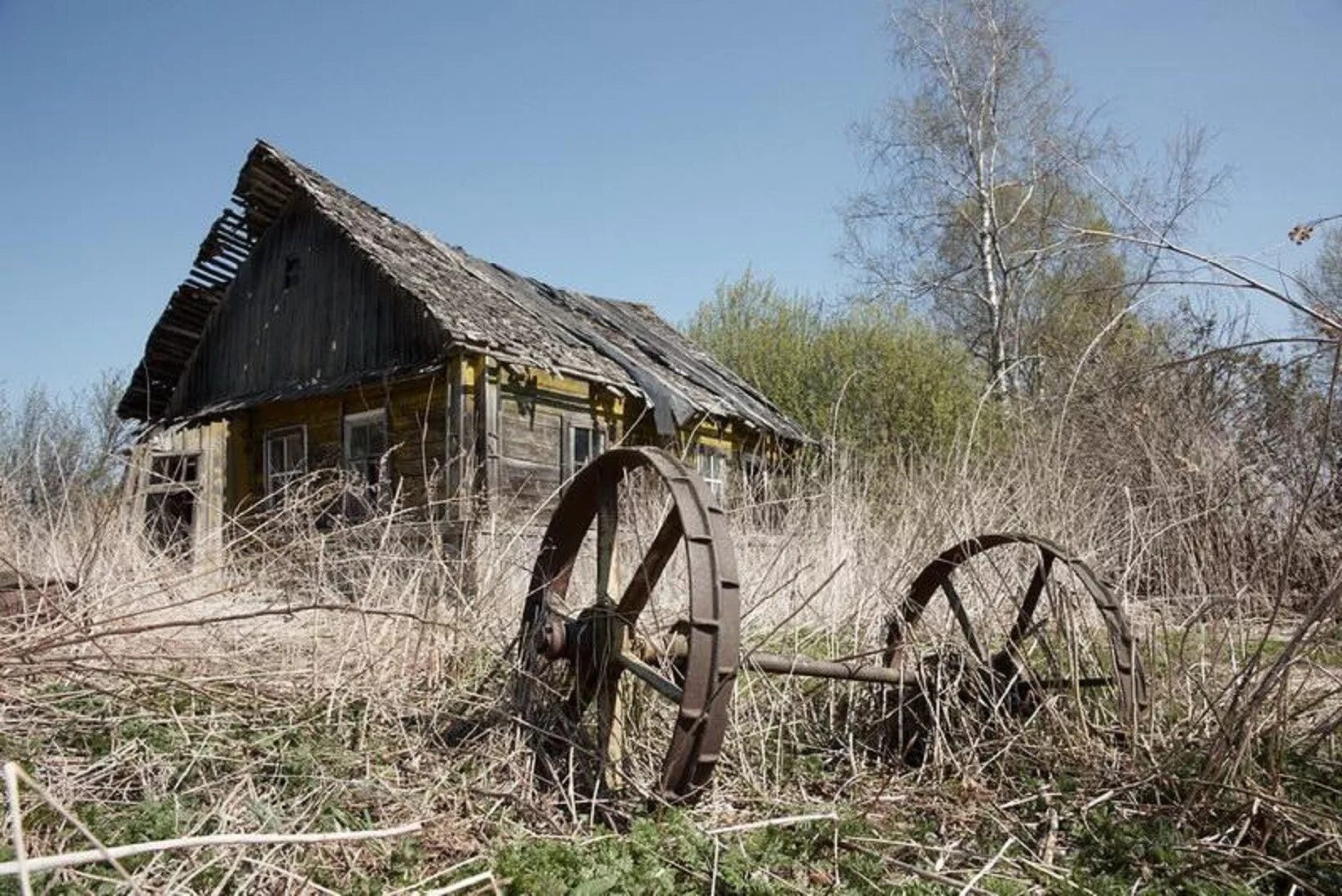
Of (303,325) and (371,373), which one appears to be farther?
(303,325)

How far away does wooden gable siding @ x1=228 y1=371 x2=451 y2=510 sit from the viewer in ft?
37.3

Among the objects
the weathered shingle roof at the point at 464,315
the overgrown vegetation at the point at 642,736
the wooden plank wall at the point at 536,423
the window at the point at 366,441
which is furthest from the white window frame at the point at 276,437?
the overgrown vegetation at the point at 642,736

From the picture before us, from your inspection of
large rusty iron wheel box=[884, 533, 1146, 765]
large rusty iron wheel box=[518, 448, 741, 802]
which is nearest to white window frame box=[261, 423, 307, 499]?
large rusty iron wheel box=[518, 448, 741, 802]

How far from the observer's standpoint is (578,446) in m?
12.6

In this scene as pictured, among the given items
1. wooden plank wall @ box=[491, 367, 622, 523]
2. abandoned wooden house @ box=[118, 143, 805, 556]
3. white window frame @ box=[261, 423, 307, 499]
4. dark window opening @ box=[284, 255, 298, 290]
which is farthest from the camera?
dark window opening @ box=[284, 255, 298, 290]

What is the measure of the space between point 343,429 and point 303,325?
1813 millimetres

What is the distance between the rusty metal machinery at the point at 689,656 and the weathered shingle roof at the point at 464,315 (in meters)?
6.92

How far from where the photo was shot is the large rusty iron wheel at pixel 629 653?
2.96 m

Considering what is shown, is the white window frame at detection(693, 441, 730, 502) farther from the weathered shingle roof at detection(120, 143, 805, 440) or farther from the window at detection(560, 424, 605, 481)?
the window at detection(560, 424, 605, 481)

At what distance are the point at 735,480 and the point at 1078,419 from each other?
736cm

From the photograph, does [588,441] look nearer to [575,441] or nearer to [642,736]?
[575,441]

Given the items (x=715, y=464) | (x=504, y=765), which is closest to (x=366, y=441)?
(x=715, y=464)

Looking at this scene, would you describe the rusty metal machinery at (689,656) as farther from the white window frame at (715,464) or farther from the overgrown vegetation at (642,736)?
the white window frame at (715,464)

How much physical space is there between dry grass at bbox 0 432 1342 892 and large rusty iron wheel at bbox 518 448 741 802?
111 mm
